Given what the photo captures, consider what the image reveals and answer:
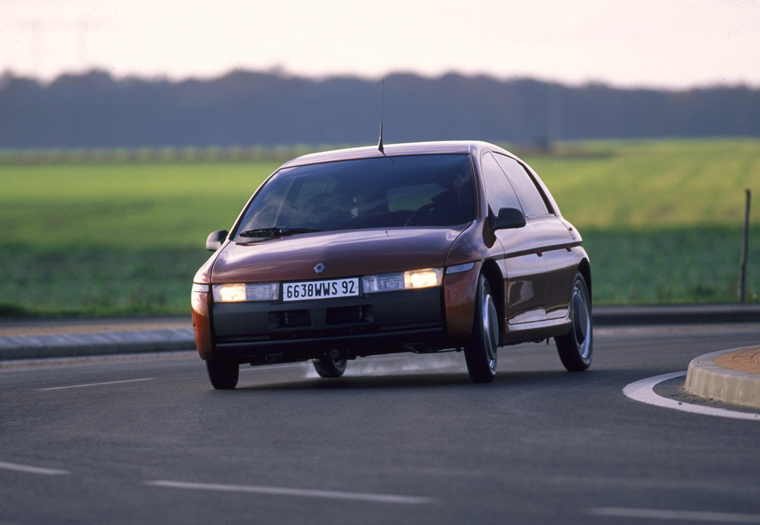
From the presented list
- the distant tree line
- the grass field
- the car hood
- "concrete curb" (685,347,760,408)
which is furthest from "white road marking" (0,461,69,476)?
the distant tree line

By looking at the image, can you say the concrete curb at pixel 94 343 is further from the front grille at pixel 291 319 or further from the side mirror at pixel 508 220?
the side mirror at pixel 508 220

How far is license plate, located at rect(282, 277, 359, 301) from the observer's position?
387 inches

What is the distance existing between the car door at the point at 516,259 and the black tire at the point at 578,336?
76 cm

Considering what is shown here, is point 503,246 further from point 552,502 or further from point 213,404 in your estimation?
point 552,502

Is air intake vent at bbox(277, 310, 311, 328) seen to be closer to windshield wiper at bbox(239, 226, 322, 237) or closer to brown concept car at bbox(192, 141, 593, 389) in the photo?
brown concept car at bbox(192, 141, 593, 389)

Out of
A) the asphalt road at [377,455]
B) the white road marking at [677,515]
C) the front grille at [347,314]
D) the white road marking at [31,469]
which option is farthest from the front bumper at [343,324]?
the white road marking at [677,515]

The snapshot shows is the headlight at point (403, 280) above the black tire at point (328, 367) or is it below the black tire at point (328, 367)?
above

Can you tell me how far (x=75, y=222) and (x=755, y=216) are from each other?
3794 centimetres

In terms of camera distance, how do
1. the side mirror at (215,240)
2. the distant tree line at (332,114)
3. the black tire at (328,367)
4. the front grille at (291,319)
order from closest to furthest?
the front grille at (291,319)
the side mirror at (215,240)
the black tire at (328,367)
the distant tree line at (332,114)

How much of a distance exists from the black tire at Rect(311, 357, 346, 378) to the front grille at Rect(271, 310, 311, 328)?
8.58ft

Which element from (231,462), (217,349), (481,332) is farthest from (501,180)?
(231,462)

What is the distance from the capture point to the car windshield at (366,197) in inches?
422

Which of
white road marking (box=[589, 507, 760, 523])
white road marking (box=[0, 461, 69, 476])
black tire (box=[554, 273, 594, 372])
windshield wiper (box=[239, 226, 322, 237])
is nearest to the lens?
white road marking (box=[589, 507, 760, 523])

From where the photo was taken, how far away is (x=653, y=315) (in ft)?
78.5
